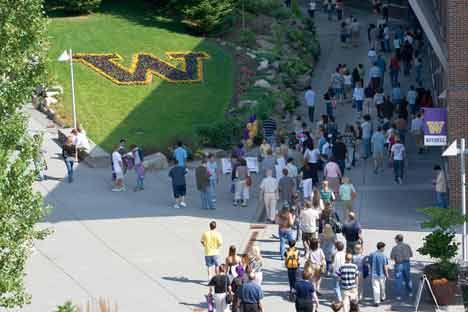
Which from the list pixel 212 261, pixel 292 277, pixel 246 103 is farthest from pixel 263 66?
pixel 292 277

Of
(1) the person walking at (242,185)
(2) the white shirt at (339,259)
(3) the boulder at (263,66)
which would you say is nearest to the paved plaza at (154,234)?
(1) the person walking at (242,185)

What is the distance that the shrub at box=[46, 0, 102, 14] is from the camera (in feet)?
177

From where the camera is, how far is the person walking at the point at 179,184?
3604cm

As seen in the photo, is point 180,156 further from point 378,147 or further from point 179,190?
point 378,147

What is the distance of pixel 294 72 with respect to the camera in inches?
1965

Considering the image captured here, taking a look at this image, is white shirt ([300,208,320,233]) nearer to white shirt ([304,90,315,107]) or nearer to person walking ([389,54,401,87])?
white shirt ([304,90,315,107])

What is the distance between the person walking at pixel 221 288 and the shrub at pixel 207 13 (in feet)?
89.4

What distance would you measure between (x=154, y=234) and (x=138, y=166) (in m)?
4.22

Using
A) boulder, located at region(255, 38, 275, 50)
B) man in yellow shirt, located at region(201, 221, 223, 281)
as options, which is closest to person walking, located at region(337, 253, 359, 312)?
man in yellow shirt, located at region(201, 221, 223, 281)

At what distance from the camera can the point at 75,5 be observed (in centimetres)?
5431

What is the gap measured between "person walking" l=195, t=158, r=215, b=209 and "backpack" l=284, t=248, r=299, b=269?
7907 mm

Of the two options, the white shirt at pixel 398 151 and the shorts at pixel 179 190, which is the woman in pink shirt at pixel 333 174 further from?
the shorts at pixel 179 190

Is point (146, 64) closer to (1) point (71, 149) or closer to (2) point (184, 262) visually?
(1) point (71, 149)

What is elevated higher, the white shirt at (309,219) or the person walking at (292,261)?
the white shirt at (309,219)
